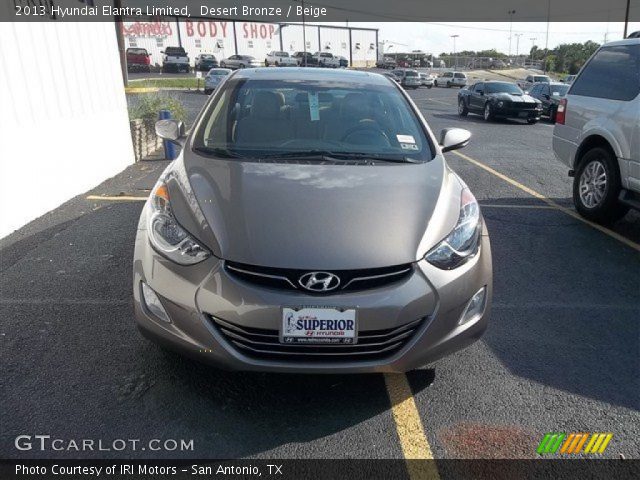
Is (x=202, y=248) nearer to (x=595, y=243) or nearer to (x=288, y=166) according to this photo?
(x=288, y=166)

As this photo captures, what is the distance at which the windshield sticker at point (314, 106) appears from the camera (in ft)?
13.3

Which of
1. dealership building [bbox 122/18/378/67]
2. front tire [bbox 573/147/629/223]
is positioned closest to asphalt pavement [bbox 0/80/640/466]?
front tire [bbox 573/147/629/223]

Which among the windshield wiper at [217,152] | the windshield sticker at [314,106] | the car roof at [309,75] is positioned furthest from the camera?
the car roof at [309,75]

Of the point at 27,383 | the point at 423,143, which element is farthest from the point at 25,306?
the point at 423,143

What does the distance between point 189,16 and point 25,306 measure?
6237 cm

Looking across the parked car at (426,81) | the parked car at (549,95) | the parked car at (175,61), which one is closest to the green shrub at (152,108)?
the parked car at (549,95)

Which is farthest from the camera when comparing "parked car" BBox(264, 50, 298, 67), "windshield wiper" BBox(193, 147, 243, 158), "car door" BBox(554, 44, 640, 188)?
"parked car" BBox(264, 50, 298, 67)

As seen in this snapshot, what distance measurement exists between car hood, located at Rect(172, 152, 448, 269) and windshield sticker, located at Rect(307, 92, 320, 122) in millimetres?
721

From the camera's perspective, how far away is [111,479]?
2395 millimetres

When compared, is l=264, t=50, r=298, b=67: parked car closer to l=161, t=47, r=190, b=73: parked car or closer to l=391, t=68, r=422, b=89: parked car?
l=161, t=47, r=190, b=73: parked car

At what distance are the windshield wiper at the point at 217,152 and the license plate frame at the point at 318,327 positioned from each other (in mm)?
1428

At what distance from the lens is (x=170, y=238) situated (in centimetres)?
284

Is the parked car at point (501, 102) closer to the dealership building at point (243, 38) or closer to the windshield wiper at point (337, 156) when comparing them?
the windshield wiper at point (337, 156)

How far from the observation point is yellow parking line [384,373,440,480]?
2.49 m
